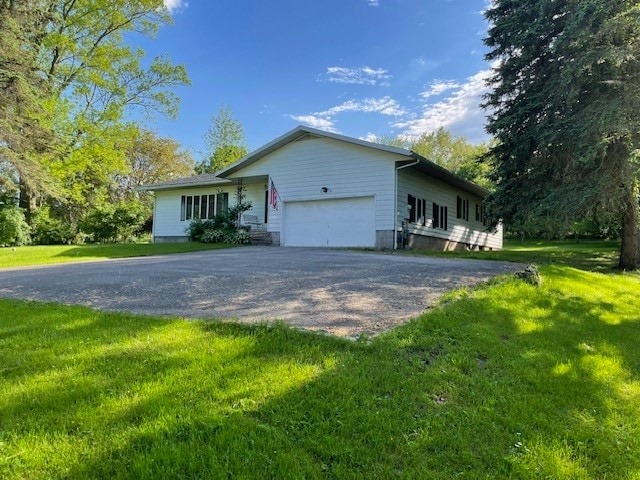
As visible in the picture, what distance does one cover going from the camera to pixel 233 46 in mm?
23688

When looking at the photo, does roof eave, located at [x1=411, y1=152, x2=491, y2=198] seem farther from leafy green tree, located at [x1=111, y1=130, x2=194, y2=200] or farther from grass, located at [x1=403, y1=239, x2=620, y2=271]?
leafy green tree, located at [x1=111, y1=130, x2=194, y2=200]

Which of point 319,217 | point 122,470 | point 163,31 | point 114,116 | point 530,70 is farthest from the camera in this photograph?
point 163,31

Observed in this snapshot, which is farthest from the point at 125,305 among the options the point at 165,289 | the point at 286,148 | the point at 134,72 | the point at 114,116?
the point at 134,72

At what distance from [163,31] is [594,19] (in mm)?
22886

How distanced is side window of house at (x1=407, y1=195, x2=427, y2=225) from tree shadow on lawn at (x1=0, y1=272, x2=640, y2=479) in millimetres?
12010

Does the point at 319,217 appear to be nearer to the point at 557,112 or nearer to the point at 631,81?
the point at 557,112

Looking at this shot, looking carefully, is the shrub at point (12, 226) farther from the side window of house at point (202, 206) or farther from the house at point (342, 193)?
the house at point (342, 193)

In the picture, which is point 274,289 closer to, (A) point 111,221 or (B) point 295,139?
(B) point 295,139

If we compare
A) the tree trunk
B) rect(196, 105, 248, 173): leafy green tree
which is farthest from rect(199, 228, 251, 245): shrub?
rect(196, 105, 248, 173): leafy green tree

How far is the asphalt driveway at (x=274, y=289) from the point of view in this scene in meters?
5.45

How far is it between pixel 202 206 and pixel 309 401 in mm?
20018

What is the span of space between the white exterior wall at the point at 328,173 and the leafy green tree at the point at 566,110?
12.4ft

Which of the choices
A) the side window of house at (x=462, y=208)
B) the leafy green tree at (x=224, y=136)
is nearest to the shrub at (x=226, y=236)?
the side window of house at (x=462, y=208)

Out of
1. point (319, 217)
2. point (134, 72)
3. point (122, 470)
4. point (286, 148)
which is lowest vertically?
point (122, 470)
